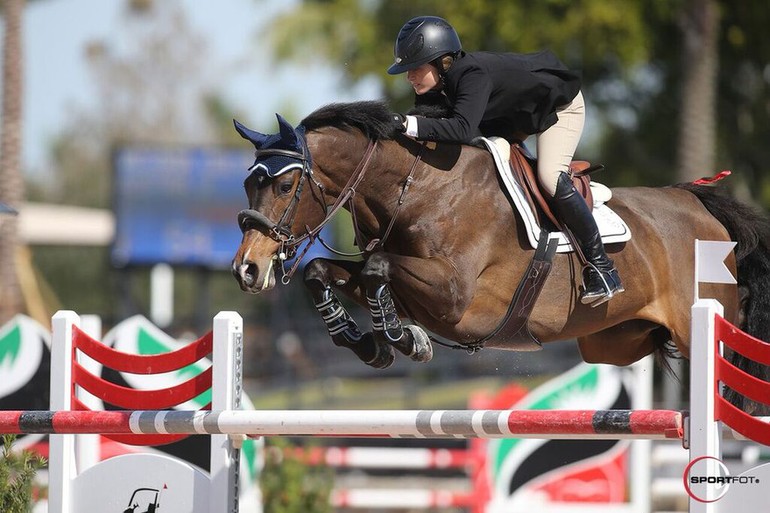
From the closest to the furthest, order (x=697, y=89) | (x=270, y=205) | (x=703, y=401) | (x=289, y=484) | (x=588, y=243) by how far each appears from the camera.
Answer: (x=703, y=401) < (x=270, y=205) < (x=588, y=243) < (x=289, y=484) < (x=697, y=89)

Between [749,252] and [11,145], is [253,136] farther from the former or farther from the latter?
[11,145]

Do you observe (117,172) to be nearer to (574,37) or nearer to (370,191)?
(574,37)

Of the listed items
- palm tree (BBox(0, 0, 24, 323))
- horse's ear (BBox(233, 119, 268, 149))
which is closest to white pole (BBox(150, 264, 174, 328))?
palm tree (BBox(0, 0, 24, 323))

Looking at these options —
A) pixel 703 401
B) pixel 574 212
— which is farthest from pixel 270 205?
pixel 703 401

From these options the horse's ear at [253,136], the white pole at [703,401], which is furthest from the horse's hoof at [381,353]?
the white pole at [703,401]

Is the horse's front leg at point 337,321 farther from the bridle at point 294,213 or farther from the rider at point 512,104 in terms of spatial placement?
the rider at point 512,104

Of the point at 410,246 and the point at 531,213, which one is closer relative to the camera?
the point at 410,246

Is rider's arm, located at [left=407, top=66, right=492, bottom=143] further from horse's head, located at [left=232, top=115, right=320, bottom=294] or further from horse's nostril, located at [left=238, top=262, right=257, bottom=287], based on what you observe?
horse's nostril, located at [left=238, top=262, right=257, bottom=287]

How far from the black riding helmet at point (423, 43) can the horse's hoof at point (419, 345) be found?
1082mm

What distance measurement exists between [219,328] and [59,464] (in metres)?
0.95

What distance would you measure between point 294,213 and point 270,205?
11 centimetres

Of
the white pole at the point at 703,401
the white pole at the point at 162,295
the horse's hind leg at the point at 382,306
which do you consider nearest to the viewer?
the white pole at the point at 703,401

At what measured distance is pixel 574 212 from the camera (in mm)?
5082

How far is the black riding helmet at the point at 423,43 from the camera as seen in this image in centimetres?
480
